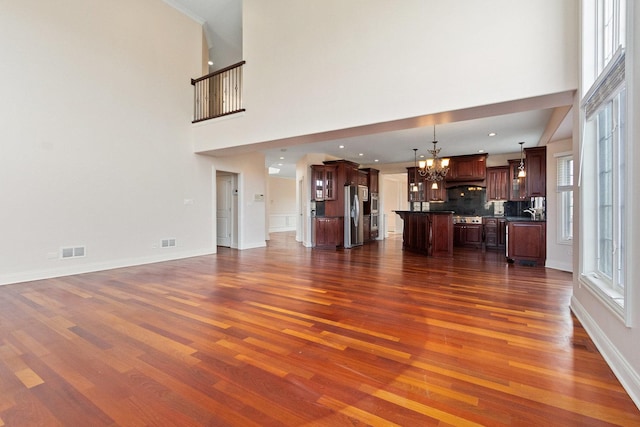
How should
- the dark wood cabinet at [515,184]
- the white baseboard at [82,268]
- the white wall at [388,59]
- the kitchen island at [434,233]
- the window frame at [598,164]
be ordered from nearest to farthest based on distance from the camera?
the window frame at [598,164] → the white wall at [388,59] → the white baseboard at [82,268] → the kitchen island at [434,233] → the dark wood cabinet at [515,184]

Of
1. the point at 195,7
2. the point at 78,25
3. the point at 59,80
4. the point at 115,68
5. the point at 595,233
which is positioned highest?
the point at 195,7

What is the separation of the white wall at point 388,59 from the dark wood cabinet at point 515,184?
566 centimetres

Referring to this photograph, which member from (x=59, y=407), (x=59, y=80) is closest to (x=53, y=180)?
(x=59, y=80)

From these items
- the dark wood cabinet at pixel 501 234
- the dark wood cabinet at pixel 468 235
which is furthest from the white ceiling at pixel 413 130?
the dark wood cabinet at pixel 468 235

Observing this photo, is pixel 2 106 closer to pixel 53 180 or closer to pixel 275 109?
pixel 53 180

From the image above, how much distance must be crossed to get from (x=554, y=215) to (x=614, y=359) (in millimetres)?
4181

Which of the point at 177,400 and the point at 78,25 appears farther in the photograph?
the point at 78,25

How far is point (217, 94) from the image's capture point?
6883 millimetres

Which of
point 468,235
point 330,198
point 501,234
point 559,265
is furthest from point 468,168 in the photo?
point 330,198

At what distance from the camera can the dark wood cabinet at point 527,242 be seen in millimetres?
5477

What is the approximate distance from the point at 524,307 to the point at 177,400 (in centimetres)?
336

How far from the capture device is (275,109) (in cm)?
507

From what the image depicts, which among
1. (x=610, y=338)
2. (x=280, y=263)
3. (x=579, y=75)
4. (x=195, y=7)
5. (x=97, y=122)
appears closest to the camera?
(x=610, y=338)

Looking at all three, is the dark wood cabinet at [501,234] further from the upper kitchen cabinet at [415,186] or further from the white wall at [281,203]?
the white wall at [281,203]
